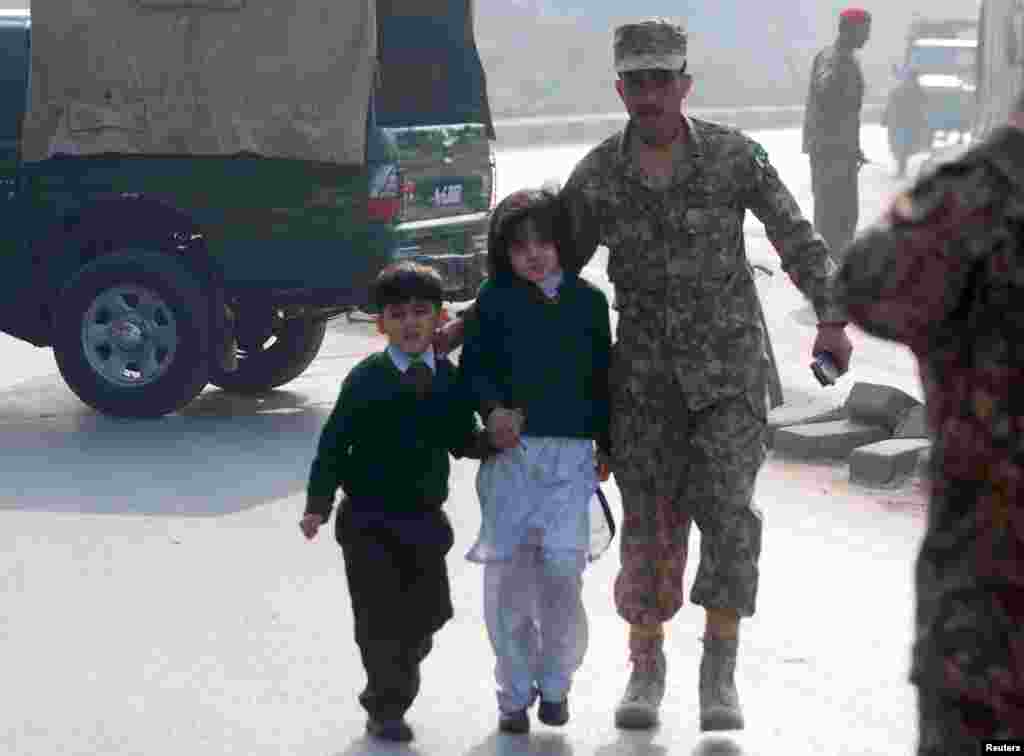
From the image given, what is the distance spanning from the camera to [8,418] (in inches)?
432

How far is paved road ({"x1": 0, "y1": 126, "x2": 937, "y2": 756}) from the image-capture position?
566 centimetres

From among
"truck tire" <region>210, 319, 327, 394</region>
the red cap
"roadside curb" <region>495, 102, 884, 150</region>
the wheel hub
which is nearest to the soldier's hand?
the wheel hub

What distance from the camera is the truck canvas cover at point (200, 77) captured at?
35.0 ft

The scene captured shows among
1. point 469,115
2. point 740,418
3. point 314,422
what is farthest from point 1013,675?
point 469,115

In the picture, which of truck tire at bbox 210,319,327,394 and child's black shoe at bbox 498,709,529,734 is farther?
truck tire at bbox 210,319,327,394

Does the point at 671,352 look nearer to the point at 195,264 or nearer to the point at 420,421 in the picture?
the point at 420,421

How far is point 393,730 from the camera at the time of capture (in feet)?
18.3

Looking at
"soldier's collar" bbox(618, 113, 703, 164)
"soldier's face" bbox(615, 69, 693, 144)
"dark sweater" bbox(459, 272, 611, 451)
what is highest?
"soldier's face" bbox(615, 69, 693, 144)

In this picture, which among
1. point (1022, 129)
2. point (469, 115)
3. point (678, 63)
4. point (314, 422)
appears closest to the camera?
point (1022, 129)

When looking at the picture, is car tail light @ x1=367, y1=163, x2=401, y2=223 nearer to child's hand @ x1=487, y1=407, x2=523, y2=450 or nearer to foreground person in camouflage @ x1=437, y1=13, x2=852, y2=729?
foreground person in camouflage @ x1=437, y1=13, x2=852, y2=729

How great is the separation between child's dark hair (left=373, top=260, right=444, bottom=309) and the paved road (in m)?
1.08

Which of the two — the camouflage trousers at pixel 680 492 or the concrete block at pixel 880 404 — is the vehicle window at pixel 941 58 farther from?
the camouflage trousers at pixel 680 492

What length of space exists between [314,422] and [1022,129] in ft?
25.6

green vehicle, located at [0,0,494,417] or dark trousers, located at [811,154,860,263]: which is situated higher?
green vehicle, located at [0,0,494,417]
